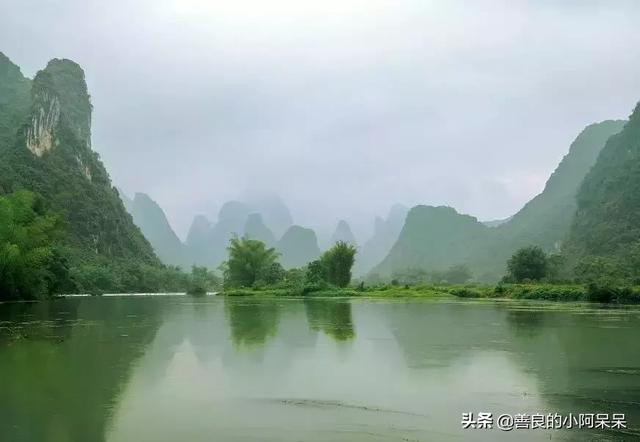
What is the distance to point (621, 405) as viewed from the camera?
734 cm

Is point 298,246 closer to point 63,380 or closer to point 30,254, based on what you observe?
point 30,254

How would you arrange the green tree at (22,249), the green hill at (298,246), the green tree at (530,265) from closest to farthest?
the green tree at (22,249) → the green tree at (530,265) → the green hill at (298,246)

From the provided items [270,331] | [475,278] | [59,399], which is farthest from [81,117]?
[59,399]

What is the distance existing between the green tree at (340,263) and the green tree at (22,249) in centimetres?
2855

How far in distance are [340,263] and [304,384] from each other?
176 feet

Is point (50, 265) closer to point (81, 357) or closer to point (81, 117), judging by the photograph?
point (81, 357)

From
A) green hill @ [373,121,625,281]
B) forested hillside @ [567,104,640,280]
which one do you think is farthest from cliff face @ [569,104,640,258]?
green hill @ [373,121,625,281]

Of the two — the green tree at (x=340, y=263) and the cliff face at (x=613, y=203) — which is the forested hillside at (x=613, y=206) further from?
the green tree at (x=340, y=263)

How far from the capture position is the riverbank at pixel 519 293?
35.3 metres

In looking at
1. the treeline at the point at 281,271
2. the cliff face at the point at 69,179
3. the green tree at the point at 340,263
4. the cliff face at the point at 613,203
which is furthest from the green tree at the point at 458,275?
the cliff face at the point at 69,179

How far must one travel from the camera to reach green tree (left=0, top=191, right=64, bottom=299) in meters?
34.5

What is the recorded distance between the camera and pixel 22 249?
36219 millimetres

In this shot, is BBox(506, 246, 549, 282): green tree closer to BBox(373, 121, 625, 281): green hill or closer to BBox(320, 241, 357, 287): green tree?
BBox(320, 241, 357, 287): green tree

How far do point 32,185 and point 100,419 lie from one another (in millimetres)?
79590
